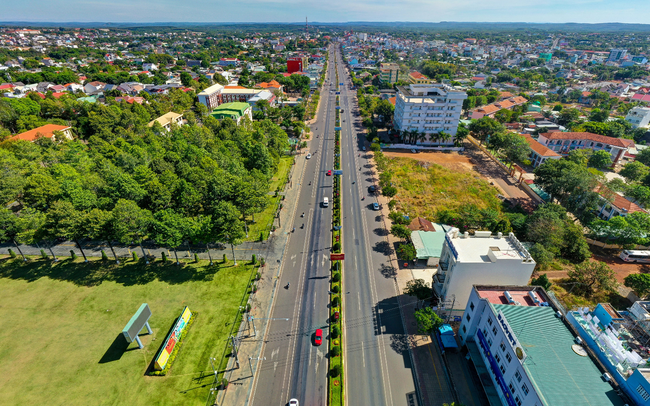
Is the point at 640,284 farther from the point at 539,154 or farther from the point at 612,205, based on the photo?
the point at 539,154

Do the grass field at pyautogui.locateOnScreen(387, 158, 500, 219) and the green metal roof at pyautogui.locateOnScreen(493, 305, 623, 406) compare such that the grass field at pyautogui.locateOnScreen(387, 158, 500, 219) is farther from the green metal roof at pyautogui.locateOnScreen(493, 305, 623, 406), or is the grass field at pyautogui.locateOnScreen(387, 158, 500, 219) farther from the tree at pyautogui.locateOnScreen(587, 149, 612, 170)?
the tree at pyautogui.locateOnScreen(587, 149, 612, 170)

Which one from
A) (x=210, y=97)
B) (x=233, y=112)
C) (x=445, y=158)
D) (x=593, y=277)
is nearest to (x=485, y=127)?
(x=445, y=158)

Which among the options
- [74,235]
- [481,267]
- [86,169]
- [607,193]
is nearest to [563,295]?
[481,267]

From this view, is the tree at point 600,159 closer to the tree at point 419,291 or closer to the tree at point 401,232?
the tree at point 401,232

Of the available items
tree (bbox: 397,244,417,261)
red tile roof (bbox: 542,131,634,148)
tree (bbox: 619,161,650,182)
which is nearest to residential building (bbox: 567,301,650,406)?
tree (bbox: 397,244,417,261)

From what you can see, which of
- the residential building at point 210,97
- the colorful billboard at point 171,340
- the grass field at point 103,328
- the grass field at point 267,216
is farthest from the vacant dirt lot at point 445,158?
the residential building at point 210,97

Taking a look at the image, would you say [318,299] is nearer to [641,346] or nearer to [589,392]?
[589,392]
